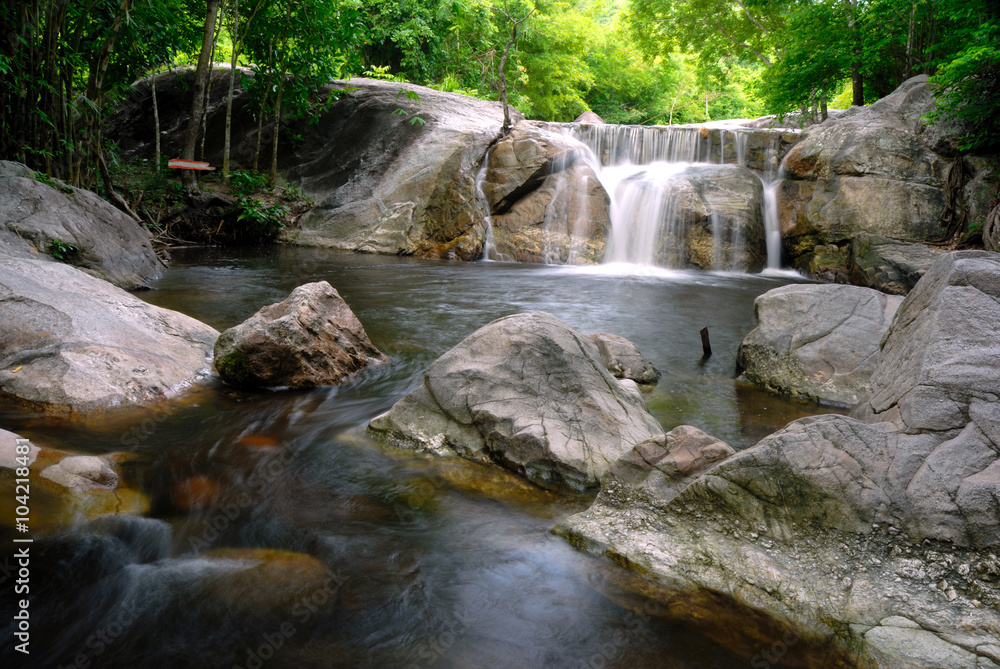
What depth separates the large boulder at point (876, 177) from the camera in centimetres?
1146

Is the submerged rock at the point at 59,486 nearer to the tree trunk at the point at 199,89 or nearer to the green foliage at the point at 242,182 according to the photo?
the tree trunk at the point at 199,89

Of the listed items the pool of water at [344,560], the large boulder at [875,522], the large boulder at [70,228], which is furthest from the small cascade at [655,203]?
the large boulder at [875,522]

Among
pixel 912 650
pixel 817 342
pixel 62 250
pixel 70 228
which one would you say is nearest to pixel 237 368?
pixel 62 250

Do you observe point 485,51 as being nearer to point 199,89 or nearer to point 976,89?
point 199,89

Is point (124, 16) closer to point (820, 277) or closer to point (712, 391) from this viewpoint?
point (712, 391)

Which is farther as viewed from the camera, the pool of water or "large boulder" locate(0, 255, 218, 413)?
"large boulder" locate(0, 255, 218, 413)

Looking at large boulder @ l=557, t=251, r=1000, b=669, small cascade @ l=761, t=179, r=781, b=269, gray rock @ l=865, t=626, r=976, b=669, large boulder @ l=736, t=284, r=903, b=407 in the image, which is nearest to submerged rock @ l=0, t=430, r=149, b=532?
large boulder @ l=557, t=251, r=1000, b=669

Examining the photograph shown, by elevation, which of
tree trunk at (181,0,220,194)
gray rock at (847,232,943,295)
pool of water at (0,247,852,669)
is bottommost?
pool of water at (0,247,852,669)

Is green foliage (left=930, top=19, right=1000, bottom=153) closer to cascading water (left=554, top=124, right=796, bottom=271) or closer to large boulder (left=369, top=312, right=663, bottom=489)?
cascading water (left=554, top=124, right=796, bottom=271)

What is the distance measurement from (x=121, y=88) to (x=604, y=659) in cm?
1333

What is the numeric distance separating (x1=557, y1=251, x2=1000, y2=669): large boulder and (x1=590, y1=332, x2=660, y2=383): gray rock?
103 inches

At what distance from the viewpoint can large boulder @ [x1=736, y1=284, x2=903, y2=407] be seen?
5.26m

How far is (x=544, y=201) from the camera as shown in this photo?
1455 cm

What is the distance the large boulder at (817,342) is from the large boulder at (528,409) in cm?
190
